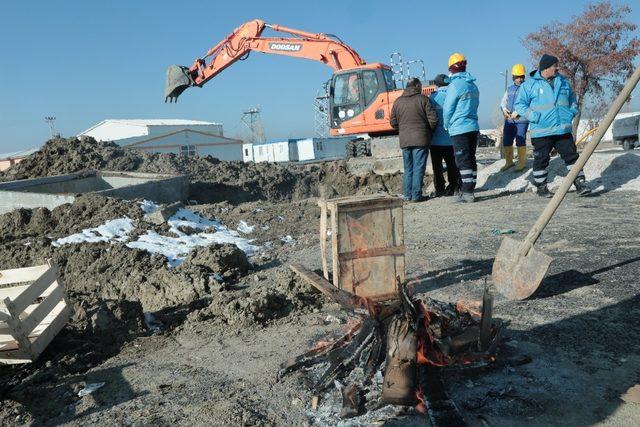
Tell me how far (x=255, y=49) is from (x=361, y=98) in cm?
405

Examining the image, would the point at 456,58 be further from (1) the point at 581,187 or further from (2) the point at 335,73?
(2) the point at 335,73

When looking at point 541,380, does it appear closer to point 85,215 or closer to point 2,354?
point 2,354

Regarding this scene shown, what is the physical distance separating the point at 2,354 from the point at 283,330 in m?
2.18

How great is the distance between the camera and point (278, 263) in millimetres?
6504

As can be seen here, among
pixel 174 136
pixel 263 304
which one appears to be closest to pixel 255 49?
pixel 263 304

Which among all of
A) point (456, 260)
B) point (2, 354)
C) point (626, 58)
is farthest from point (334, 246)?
point (626, 58)

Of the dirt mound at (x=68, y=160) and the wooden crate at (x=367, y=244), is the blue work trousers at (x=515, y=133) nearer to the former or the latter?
the wooden crate at (x=367, y=244)

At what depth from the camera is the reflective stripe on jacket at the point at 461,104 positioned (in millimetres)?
8297

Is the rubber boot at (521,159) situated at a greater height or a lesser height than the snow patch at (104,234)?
greater

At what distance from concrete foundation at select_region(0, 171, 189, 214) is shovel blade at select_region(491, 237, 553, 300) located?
291 inches

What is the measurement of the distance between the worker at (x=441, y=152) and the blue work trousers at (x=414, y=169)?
1.57ft

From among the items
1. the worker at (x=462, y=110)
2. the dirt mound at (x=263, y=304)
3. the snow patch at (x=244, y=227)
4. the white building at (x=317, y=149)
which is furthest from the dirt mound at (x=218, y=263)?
the white building at (x=317, y=149)

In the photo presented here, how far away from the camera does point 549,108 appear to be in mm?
7609

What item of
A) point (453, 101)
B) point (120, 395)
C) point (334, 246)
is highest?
point (453, 101)
